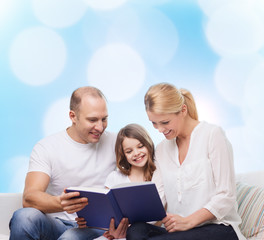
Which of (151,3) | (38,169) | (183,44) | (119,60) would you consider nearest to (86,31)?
(119,60)

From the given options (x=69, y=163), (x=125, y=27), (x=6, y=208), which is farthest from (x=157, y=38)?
(x=6, y=208)

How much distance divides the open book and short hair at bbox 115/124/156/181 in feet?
1.31

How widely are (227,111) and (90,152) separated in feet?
5.88

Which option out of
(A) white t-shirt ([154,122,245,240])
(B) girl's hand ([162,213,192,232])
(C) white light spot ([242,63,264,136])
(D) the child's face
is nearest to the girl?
(D) the child's face

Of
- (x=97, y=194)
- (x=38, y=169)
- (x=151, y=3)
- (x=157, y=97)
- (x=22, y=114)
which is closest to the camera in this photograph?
(x=97, y=194)

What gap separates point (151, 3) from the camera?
3.78 metres

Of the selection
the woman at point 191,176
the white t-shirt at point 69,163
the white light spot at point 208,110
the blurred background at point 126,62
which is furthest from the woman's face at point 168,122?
the white light spot at point 208,110

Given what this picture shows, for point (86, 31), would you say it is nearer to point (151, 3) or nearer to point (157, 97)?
point (151, 3)

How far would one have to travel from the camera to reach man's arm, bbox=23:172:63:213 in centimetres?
213

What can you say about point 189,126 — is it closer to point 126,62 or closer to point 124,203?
point 124,203

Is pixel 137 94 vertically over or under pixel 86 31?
under

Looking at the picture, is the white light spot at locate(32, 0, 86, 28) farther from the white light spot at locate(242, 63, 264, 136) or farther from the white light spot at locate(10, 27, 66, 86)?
the white light spot at locate(242, 63, 264, 136)

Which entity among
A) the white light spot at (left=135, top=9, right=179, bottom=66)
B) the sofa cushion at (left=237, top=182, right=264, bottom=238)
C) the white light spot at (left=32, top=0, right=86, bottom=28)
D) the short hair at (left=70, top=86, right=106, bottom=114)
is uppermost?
the white light spot at (left=32, top=0, right=86, bottom=28)

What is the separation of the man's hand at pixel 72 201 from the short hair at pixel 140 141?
0.51 m
